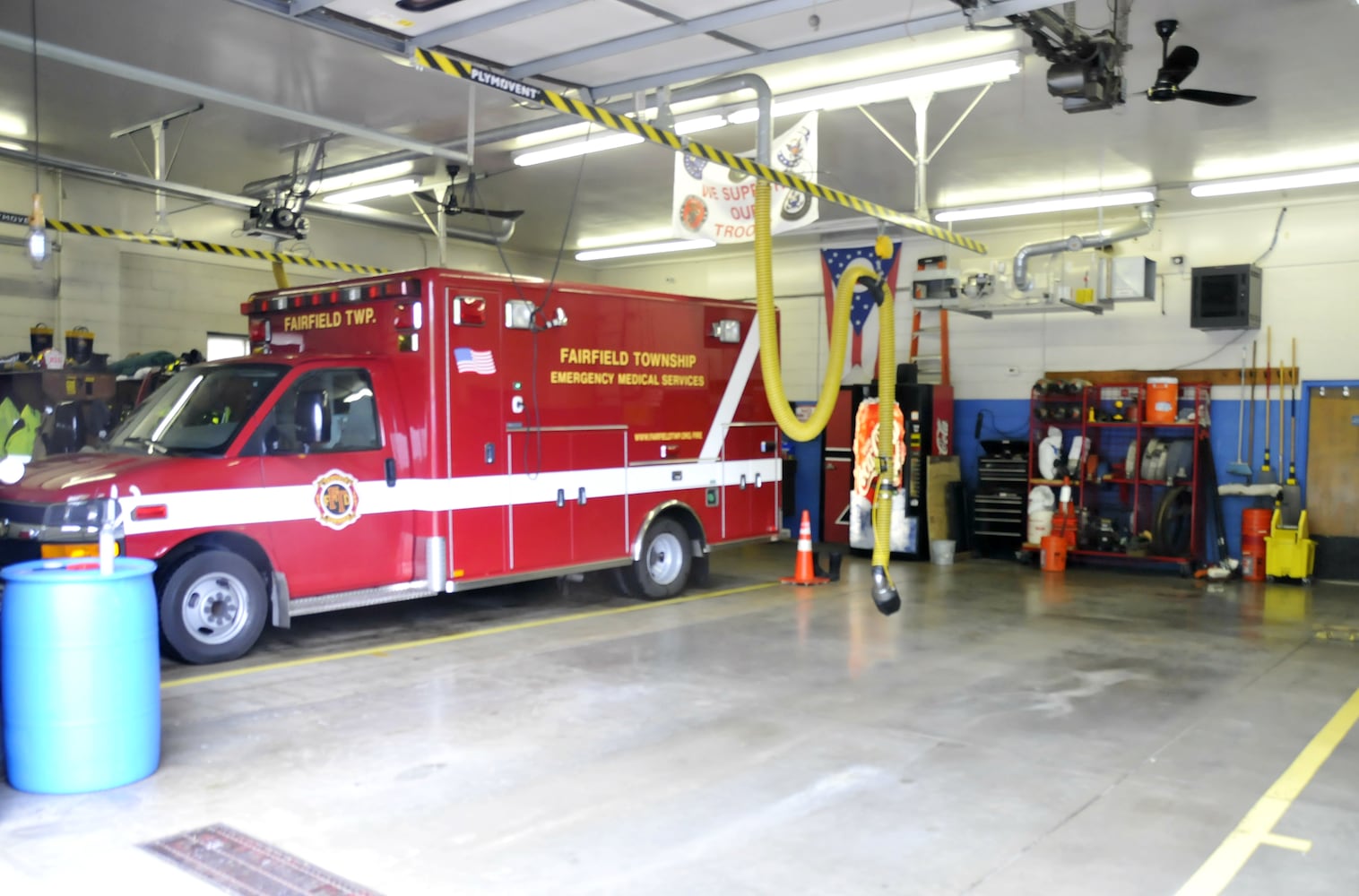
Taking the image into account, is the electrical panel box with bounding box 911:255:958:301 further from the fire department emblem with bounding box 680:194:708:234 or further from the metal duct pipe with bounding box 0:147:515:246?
the fire department emblem with bounding box 680:194:708:234

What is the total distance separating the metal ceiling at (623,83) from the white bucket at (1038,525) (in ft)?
13.0

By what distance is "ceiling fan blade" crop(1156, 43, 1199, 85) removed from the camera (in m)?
7.33

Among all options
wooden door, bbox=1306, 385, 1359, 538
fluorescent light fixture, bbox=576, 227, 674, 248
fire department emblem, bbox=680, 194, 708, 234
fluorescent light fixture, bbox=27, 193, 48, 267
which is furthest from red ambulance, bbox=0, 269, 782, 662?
wooden door, bbox=1306, 385, 1359, 538

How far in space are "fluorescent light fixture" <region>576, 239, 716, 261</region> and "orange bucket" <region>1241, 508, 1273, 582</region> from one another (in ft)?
26.6

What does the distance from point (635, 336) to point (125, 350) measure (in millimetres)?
7005

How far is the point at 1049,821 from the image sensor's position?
15.3 feet

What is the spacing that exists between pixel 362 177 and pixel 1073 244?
7948mm

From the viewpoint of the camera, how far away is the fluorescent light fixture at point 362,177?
40.2 feet

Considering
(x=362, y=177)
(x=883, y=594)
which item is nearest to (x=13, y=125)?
(x=362, y=177)

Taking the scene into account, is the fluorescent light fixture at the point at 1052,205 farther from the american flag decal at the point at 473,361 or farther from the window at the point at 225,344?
the window at the point at 225,344

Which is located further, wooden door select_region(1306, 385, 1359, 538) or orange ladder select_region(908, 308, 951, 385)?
orange ladder select_region(908, 308, 951, 385)

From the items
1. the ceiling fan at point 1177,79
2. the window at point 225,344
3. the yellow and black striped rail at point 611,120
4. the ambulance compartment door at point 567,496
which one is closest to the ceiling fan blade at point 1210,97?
the ceiling fan at point 1177,79

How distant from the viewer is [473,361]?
8.64 meters

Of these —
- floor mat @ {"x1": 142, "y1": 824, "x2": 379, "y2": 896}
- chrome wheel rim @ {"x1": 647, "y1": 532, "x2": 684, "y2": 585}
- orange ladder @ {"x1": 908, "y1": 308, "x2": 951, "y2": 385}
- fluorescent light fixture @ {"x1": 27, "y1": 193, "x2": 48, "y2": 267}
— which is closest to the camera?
floor mat @ {"x1": 142, "y1": 824, "x2": 379, "y2": 896}
